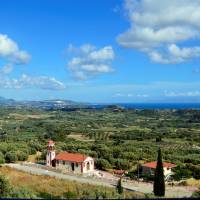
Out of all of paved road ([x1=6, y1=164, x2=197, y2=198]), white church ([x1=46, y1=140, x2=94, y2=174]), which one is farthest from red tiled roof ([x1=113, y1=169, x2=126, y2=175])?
paved road ([x1=6, y1=164, x2=197, y2=198])

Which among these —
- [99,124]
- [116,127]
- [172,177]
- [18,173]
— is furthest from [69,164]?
[99,124]

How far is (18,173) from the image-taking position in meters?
49.8

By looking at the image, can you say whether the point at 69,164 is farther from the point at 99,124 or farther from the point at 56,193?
the point at 99,124

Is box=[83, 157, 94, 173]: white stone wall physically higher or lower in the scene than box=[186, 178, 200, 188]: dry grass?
higher

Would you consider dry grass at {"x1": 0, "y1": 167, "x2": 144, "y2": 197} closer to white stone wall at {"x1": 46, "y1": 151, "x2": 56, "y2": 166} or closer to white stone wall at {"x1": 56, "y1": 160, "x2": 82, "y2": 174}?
white stone wall at {"x1": 56, "y1": 160, "x2": 82, "y2": 174}

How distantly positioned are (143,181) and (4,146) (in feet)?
93.8

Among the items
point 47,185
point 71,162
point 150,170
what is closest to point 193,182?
point 150,170

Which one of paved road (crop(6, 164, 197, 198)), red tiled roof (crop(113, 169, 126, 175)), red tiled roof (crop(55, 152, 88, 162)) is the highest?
red tiled roof (crop(55, 152, 88, 162))

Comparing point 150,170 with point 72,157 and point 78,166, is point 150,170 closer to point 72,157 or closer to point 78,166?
point 78,166

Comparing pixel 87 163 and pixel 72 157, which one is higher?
pixel 72 157

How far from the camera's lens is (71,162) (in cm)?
5769

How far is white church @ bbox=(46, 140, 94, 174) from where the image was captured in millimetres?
56500

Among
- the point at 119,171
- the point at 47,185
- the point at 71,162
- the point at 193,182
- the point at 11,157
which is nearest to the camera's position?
the point at 47,185

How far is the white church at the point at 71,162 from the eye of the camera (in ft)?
185
